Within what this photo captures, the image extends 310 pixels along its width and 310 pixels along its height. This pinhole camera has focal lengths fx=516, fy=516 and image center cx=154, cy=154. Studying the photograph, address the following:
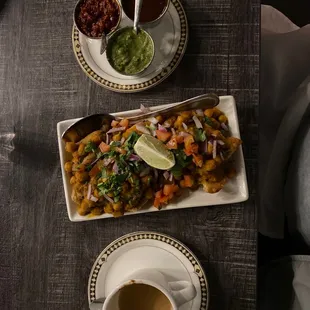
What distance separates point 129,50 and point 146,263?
2.18ft

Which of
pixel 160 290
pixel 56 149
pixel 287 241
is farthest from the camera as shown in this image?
pixel 287 241

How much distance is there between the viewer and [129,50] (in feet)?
5.29

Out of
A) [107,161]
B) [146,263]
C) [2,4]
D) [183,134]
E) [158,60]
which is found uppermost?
[2,4]

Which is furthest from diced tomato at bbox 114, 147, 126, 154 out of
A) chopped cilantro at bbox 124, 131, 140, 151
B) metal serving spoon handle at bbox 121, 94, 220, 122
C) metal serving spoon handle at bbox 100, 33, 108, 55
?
metal serving spoon handle at bbox 100, 33, 108, 55

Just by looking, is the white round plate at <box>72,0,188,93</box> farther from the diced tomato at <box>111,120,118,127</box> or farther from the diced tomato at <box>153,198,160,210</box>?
the diced tomato at <box>153,198,160,210</box>

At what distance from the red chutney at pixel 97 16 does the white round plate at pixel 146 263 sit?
64cm

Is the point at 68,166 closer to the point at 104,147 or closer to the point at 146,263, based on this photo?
the point at 104,147

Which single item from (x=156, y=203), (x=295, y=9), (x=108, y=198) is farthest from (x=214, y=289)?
(x=295, y=9)

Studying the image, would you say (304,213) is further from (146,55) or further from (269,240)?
(146,55)

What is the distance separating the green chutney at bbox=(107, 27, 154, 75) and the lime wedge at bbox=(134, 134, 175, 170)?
27 centimetres

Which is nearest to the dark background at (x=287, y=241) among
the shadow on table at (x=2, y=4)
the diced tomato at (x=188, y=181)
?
the diced tomato at (x=188, y=181)

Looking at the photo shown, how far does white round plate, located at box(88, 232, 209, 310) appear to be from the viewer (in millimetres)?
1566

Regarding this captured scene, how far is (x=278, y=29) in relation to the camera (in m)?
2.03

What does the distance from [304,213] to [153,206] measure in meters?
0.50
